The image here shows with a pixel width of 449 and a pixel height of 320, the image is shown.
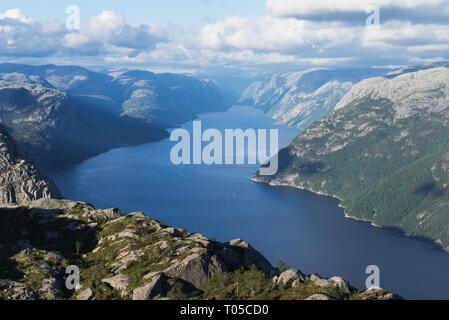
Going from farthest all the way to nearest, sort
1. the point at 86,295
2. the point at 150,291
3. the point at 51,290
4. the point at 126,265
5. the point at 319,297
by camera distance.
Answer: the point at 126,265
the point at 51,290
the point at 86,295
the point at 150,291
the point at 319,297

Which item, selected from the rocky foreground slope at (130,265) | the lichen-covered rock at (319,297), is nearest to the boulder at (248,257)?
the rocky foreground slope at (130,265)

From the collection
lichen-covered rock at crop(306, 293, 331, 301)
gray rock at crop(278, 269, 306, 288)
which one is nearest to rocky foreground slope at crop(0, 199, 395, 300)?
gray rock at crop(278, 269, 306, 288)

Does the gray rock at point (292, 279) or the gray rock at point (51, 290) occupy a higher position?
the gray rock at point (292, 279)

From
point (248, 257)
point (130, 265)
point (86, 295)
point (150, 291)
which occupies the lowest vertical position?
point (248, 257)

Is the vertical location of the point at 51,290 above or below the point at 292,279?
below

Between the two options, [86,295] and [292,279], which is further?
[292,279]

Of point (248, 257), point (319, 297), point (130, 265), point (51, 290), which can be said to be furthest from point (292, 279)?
point (51, 290)

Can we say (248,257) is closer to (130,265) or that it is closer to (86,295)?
(130,265)

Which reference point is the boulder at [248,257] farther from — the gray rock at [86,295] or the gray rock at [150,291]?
the gray rock at [86,295]
